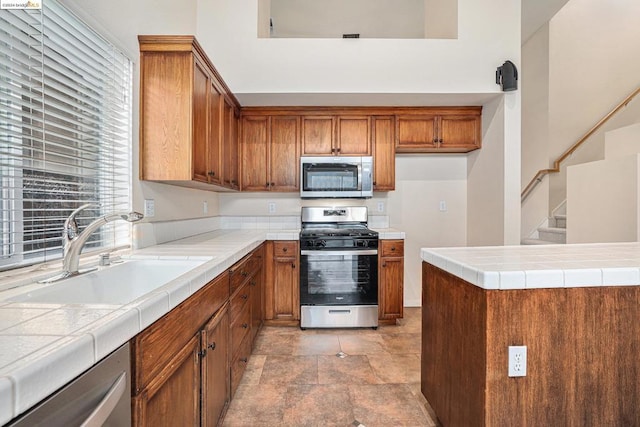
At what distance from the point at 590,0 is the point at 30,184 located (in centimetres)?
661

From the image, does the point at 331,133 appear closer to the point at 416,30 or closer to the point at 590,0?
the point at 416,30

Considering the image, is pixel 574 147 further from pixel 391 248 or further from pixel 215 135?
pixel 215 135

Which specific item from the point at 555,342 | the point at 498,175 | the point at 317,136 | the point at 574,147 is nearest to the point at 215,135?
the point at 317,136

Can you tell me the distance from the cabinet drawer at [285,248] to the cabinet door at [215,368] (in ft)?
4.58

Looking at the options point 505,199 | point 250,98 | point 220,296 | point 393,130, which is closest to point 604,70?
point 505,199

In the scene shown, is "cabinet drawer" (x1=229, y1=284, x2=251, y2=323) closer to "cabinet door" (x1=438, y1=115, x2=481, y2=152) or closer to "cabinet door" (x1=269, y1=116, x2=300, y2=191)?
"cabinet door" (x1=269, y1=116, x2=300, y2=191)

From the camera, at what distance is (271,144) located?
339 cm

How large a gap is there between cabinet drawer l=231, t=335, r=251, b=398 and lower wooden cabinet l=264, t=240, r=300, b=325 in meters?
0.77

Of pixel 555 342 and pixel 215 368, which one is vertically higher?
pixel 555 342

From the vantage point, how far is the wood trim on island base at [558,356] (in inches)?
47.9

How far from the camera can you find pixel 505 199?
3.07m

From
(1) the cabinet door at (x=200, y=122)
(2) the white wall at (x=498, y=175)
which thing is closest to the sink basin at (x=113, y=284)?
(1) the cabinet door at (x=200, y=122)

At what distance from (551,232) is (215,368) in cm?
442

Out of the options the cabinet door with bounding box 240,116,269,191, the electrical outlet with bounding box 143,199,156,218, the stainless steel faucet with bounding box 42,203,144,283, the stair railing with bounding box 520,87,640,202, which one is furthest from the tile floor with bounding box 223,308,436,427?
the stair railing with bounding box 520,87,640,202
